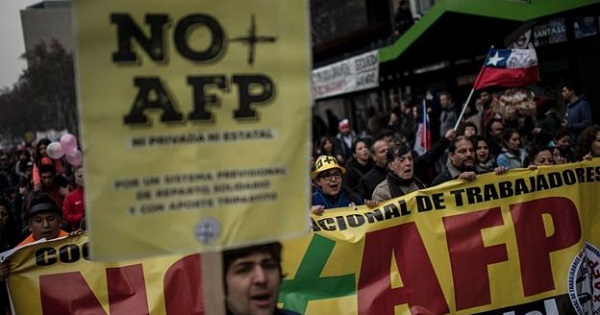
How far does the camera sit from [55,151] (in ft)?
33.6

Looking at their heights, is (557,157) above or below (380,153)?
below

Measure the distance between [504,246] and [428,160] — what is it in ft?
8.79

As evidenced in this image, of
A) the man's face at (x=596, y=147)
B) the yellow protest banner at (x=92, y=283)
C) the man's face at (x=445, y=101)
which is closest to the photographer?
the yellow protest banner at (x=92, y=283)

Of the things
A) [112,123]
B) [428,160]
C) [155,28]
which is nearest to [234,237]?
[112,123]

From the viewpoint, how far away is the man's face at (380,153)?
254 inches

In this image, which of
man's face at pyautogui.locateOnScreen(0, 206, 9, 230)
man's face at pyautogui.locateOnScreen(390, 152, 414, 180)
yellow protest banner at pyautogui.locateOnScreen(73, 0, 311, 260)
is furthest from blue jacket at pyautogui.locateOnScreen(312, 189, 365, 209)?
yellow protest banner at pyautogui.locateOnScreen(73, 0, 311, 260)

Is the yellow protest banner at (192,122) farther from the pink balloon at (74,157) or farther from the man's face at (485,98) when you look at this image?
the man's face at (485,98)

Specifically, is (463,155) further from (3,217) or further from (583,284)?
(3,217)

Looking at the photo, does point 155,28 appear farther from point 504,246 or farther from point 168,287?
point 504,246

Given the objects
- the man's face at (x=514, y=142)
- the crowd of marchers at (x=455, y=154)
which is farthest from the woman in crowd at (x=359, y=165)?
the man's face at (x=514, y=142)

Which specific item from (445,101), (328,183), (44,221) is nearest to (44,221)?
(44,221)

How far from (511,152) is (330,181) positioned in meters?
2.38

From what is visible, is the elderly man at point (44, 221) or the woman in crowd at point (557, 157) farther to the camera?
the woman in crowd at point (557, 157)

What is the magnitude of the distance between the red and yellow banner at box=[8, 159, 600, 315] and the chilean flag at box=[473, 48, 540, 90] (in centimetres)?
345
